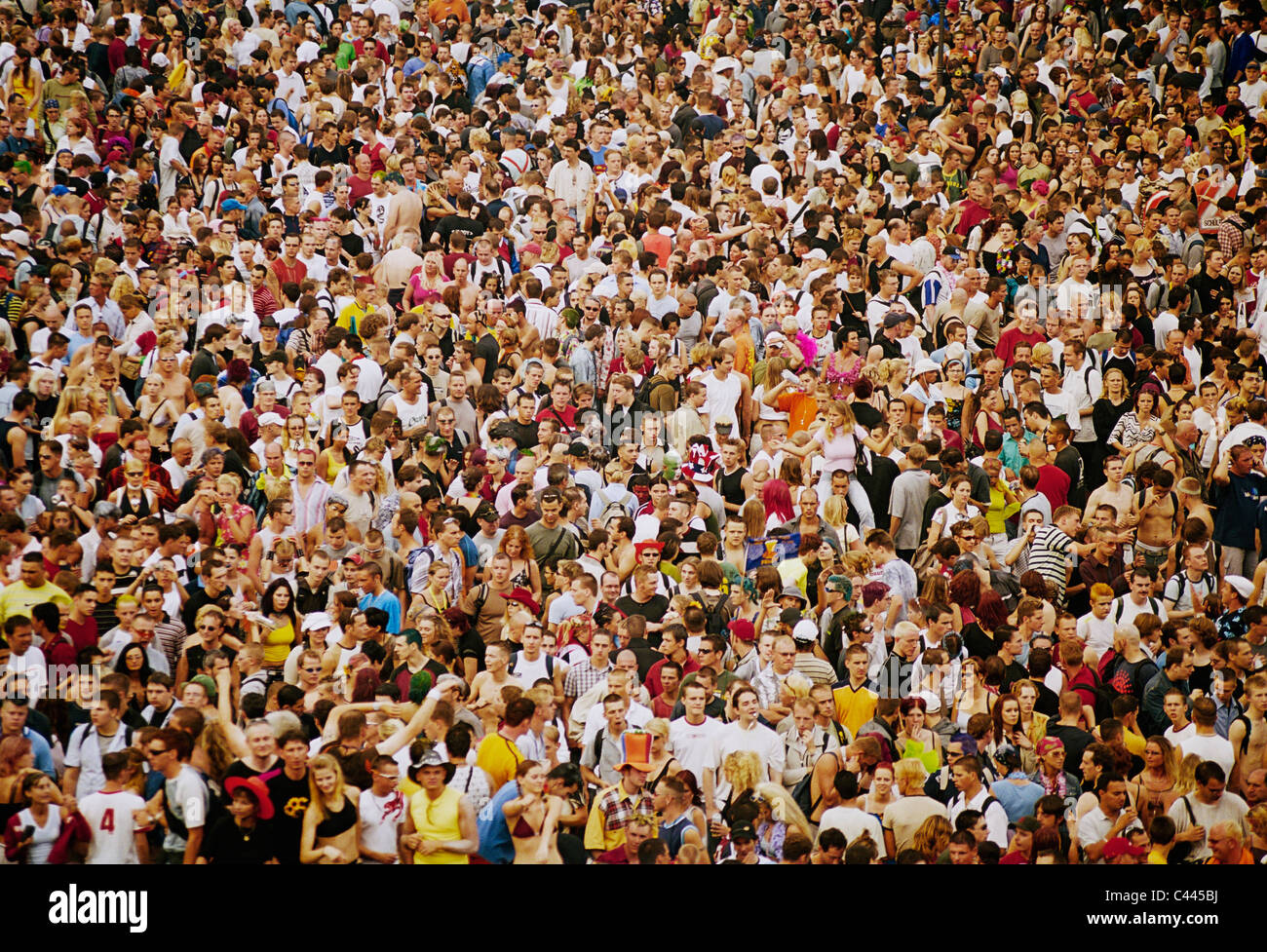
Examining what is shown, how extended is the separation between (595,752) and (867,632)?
74.4 inches

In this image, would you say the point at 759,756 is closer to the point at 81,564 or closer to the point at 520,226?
the point at 81,564

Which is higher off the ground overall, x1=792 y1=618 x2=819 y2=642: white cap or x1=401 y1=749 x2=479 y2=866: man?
x1=792 y1=618 x2=819 y2=642: white cap

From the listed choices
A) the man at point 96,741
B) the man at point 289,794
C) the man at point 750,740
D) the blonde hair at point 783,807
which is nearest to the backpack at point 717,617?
the man at point 750,740

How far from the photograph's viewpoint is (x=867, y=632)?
8.93m

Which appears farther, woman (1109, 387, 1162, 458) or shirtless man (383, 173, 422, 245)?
shirtless man (383, 173, 422, 245)

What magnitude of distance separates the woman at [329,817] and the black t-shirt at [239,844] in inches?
7.0

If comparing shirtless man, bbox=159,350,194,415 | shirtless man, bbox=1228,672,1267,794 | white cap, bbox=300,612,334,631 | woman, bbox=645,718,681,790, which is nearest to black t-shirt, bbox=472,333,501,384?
shirtless man, bbox=159,350,194,415

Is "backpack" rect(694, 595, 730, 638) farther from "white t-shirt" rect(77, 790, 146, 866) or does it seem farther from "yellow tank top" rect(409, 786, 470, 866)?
"white t-shirt" rect(77, 790, 146, 866)

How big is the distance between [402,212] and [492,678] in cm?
614

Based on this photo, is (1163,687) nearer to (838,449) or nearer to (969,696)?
(969,696)

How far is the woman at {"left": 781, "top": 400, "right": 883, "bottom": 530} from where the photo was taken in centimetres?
1053

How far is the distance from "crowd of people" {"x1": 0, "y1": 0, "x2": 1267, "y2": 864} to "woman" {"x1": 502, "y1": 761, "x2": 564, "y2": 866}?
0.06 feet

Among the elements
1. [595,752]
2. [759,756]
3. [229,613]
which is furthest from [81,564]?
[759,756]

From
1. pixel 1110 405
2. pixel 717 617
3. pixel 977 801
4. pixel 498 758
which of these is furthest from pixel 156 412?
pixel 1110 405
